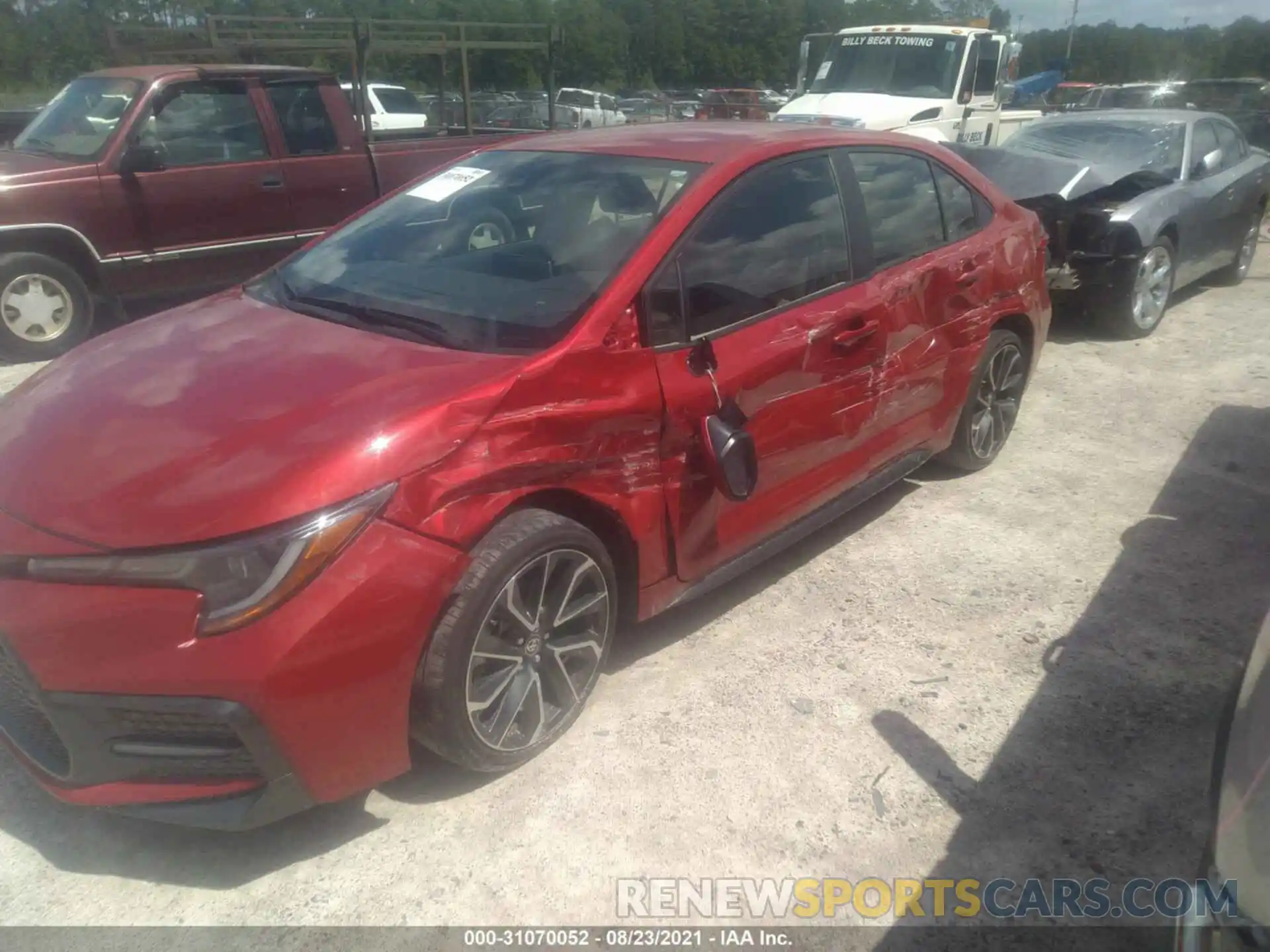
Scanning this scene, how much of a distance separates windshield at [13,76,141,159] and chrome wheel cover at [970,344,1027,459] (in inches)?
228

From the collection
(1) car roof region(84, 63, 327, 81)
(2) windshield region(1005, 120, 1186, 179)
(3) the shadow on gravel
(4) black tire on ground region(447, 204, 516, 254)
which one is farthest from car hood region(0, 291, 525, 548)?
(2) windshield region(1005, 120, 1186, 179)

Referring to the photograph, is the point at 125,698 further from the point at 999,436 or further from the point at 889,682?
the point at 999,436

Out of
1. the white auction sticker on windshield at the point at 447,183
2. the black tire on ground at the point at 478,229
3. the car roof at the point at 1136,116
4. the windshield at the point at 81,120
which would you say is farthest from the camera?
the car roof at the point at 1136,116

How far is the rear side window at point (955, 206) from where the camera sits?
434 cm

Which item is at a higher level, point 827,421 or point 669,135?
point 669,135

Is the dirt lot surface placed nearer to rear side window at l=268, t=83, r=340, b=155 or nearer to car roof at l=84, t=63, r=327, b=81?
rear side window at l=268, t=83, r=340, b=155

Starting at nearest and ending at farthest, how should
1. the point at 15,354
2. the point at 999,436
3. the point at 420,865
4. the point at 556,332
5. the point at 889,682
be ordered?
the point at 420,865 < the point at 556,332 < the point at 889,682 < the point at 999,436 < the point at 15,354

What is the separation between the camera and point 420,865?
2561mm

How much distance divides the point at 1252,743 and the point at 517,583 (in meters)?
1.66

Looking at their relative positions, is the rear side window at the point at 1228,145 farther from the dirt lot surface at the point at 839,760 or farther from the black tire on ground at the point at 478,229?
the black tire on ground at the point at 478,229

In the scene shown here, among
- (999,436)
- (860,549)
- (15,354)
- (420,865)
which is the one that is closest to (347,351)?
(420,865)

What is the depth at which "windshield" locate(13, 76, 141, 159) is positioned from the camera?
22.5 ft

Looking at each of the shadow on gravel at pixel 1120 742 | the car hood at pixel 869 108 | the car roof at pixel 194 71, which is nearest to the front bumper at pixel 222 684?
the shadow on gravel at pixel 1120 742

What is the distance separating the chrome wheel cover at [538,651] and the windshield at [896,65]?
407 inches
